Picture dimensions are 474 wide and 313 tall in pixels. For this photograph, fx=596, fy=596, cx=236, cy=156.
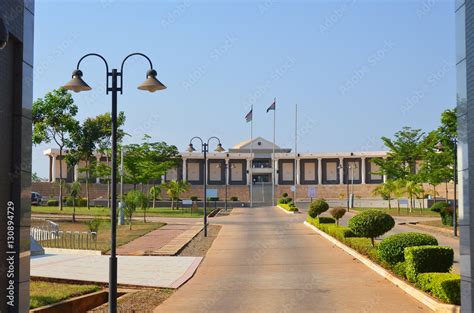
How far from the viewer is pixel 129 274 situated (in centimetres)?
1891

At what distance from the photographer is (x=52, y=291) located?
14.3 m

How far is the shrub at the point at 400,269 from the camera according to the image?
16.2 meters

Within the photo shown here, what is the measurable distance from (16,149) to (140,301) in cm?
631

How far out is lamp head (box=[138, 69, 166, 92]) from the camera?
42.3 ft

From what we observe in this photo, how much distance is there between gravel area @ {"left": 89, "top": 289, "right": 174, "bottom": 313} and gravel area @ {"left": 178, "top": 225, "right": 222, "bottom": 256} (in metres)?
9.70

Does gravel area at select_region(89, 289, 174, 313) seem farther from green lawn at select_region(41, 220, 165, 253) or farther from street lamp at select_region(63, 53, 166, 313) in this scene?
green lawn at select_region(41, 220, 165, 253)

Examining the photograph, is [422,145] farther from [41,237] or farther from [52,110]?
[41,237]

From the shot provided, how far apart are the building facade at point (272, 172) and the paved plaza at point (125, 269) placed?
71140 mm

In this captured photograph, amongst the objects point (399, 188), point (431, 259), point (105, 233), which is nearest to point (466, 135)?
point (431, 259)

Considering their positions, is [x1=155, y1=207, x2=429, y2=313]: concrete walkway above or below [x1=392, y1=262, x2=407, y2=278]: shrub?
below

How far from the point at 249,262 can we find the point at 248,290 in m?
6.37

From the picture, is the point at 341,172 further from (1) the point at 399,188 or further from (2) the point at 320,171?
(1) the point at 399,188

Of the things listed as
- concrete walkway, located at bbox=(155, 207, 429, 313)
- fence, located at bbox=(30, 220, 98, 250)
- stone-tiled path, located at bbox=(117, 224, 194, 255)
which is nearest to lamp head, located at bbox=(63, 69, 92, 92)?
concrete walkway, located at bbox=(155, 207, 429, 313)

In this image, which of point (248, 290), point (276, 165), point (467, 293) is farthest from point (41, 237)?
A: point (276, 165)
